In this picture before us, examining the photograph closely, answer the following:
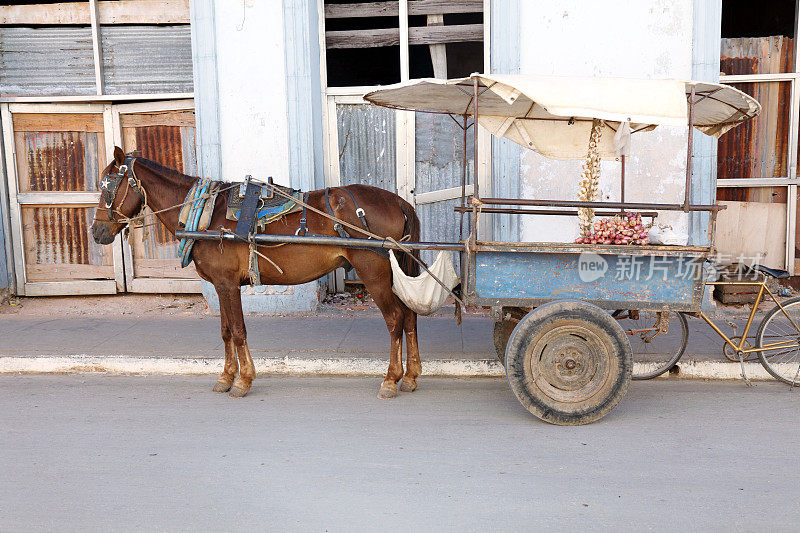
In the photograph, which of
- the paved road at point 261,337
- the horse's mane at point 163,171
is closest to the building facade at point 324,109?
the paved road at point 261,337

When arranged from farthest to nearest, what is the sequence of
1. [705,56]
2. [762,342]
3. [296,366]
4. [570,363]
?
1. [705,56]
2. [296,366]
3. [762,342]
4. [570,363]

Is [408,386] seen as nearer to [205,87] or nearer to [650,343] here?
[650,343]

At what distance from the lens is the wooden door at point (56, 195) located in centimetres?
837

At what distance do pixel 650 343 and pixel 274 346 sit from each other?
3.40 m

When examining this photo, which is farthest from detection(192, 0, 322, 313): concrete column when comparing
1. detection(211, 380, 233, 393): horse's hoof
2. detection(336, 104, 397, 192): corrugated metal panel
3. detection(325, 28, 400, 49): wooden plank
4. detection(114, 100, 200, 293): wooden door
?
detection(211, 380, 233, 393): horse's hoof

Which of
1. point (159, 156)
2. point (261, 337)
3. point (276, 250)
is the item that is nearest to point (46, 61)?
point (159, 156)

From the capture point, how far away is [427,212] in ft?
26.8

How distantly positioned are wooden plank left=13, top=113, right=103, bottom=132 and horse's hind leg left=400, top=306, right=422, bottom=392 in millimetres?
5259

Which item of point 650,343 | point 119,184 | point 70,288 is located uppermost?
point 119,184

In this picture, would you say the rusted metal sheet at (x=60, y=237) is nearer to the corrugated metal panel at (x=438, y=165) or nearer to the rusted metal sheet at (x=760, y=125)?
the corrugated metal panel at (x=438, y=165)

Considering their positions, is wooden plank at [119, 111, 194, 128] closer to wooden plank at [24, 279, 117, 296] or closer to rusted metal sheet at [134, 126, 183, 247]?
rusted metal sheet at [134, 126, 183, 247]

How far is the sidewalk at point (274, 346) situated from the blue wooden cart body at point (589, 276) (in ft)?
4.48

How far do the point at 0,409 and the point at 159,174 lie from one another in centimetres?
209

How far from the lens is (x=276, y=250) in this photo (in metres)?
5.19
